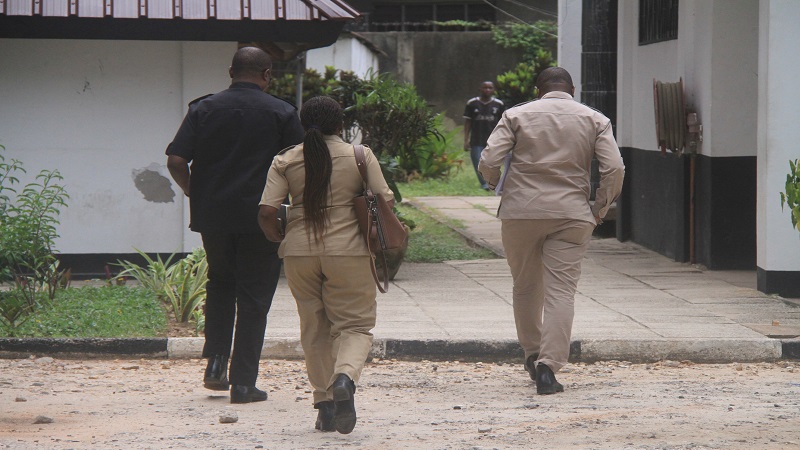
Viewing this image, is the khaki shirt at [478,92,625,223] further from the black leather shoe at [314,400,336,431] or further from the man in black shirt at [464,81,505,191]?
the man in black shirt at [464,81,505,191]

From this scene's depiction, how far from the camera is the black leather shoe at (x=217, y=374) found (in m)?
6.12

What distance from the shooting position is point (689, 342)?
748cm

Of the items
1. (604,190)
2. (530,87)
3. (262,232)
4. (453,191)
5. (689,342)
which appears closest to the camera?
(262,232)

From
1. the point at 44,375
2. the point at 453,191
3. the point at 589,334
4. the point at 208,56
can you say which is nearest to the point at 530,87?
the point at 453,191

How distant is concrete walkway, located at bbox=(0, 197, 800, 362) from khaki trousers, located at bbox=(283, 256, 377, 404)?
6.74 ft

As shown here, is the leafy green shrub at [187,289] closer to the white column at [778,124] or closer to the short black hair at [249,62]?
the short black hair at [249,62]

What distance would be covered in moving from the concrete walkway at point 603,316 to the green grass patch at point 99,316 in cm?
36

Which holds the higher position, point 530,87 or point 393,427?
point 530,87

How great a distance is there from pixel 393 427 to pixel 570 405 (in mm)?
1028

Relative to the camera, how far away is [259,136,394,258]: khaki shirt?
17.5 ft

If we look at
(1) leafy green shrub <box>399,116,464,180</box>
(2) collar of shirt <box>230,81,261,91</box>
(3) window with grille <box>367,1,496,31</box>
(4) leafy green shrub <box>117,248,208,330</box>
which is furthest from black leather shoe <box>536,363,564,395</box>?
(3) window with grille <box>367,1,496,31</box>

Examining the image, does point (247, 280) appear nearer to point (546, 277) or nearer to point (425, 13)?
point (546, 277)

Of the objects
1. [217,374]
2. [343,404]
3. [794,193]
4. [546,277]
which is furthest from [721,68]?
[343,404]

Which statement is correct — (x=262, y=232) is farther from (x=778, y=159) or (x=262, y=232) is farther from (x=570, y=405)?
(x=778, y=159)
